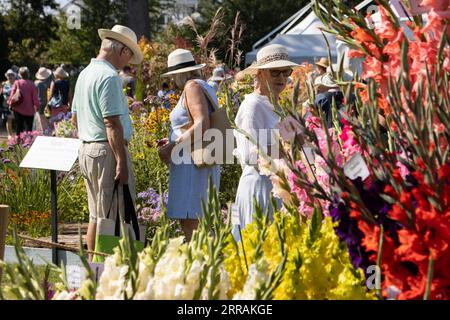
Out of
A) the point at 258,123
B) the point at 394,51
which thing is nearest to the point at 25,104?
the point at 258,123

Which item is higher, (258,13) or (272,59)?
(258,13)

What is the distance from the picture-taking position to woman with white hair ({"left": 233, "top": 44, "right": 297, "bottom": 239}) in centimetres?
459

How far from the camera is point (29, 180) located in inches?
313

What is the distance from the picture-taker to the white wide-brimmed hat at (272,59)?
16.1 feet

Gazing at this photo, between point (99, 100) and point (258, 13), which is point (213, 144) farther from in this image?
point (258, 13)

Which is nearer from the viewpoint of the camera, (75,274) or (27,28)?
(75,274)

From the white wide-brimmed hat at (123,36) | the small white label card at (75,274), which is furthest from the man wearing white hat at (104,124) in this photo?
the small white label card at (75,274)

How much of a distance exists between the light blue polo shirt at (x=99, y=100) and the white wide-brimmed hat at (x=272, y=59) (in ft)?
2.68

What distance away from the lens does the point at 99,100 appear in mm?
5332

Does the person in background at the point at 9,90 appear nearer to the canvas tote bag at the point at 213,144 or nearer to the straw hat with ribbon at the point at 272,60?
the canvas tote bag at the point at 213,144

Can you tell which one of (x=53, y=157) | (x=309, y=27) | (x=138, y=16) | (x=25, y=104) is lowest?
(x=53, y=157)

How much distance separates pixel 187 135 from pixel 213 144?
158 millimetres
